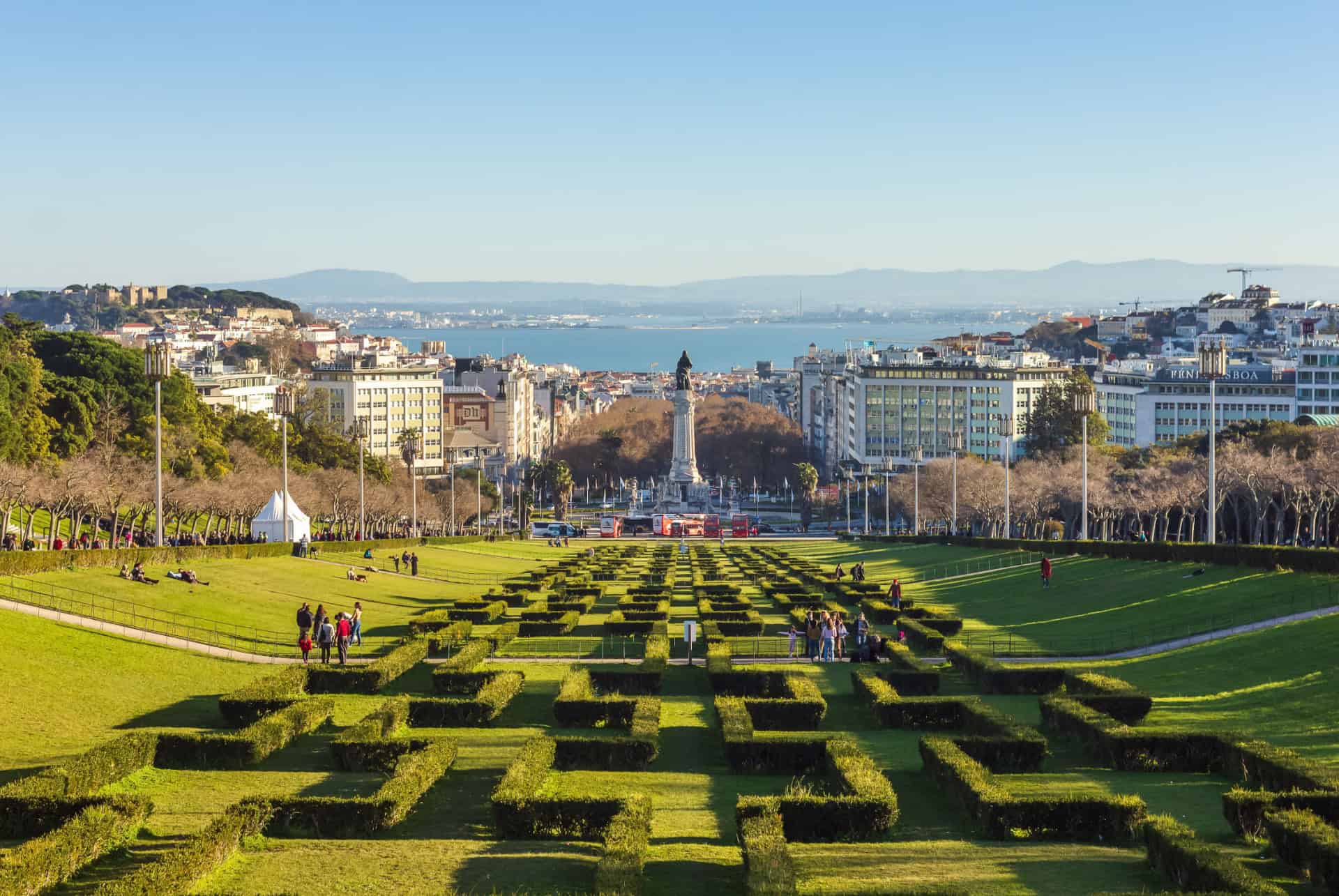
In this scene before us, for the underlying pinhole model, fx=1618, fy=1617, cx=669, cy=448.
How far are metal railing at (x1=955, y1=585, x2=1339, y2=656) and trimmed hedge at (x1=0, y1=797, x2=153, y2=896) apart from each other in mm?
23947

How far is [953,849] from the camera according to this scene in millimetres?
19500

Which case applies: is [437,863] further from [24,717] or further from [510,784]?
[24,717]

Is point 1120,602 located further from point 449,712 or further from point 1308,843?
point 1308,843

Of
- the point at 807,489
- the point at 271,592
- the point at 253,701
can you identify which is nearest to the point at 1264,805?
the point at 253,701

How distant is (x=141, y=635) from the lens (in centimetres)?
3531

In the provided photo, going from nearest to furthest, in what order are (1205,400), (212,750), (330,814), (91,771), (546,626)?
1. (330,814)
2. (91,771)
3. (212,750)
4. (546,626)
5. (1205,400)

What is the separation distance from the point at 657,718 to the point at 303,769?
605 cm

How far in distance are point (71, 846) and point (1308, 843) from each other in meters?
13.5

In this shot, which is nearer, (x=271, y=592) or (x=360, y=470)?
Answer: (x=271, y=592)

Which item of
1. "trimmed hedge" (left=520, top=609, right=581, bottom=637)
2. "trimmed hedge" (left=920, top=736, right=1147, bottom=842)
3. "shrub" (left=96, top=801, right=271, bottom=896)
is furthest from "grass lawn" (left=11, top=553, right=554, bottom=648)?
"trimmed hedge" (left=920, top=736, right=1147, bottom=842)

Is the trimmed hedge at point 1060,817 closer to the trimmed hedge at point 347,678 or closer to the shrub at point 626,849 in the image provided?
the shrub at point 626,849

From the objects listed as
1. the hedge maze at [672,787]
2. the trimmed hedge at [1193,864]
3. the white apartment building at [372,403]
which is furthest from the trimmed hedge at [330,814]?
the white apartment building at [372,403]

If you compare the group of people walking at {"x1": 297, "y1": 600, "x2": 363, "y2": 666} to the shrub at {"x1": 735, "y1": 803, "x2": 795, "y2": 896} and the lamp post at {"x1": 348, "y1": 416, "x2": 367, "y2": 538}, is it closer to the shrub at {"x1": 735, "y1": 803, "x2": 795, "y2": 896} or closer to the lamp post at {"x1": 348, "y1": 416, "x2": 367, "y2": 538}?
the shrub at {"x1": 735, "y1": 803, "x2": 795, "y2": 896}

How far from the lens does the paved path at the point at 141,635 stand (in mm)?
34375
